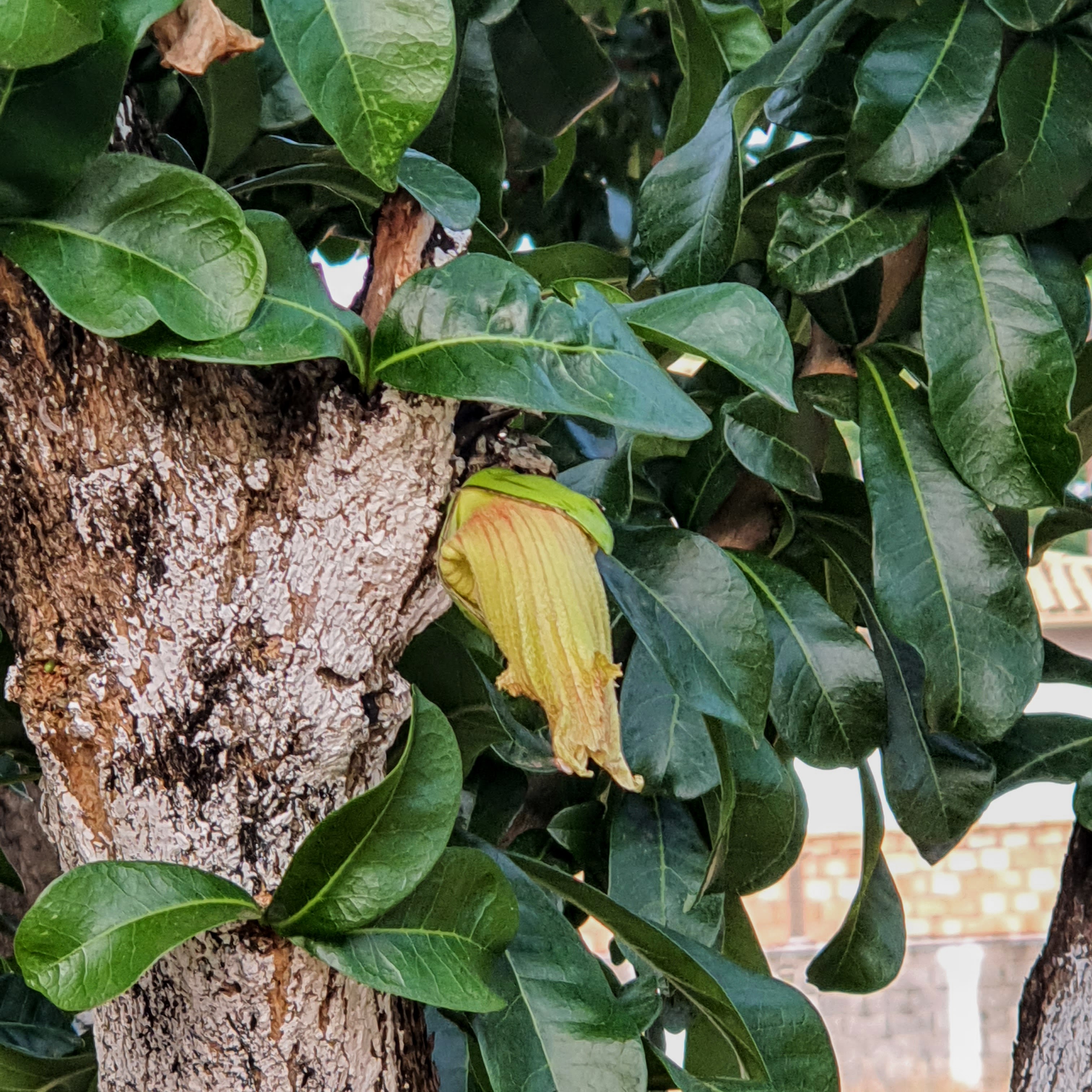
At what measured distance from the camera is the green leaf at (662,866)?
0.59m

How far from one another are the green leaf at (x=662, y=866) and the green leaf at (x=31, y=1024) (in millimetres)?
298

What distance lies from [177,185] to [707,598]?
0.88 feet

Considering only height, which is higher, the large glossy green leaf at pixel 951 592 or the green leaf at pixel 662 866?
the large glossy green leaf at pixel 951 592

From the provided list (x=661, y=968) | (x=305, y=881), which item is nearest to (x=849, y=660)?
(x=661, y=968)

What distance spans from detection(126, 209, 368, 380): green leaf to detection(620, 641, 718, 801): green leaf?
9.5 inches

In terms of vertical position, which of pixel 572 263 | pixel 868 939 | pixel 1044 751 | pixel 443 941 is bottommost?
pixel 868 939

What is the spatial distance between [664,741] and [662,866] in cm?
8

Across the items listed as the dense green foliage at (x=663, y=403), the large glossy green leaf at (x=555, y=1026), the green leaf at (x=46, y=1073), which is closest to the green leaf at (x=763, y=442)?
the dense green foliage at (x=663, y=403)

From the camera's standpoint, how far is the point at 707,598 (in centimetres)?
50

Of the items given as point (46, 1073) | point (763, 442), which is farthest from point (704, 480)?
point (46, 1073)

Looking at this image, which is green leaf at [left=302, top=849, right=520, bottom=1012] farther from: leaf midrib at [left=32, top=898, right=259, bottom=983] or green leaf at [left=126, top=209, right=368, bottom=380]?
green leaf at [left=126, top=209, right=368, bottom=380]

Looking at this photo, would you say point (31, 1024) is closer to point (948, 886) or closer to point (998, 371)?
point (998, 371)

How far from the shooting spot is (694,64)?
629 millimetres

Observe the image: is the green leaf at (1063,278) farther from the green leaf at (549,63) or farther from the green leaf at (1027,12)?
the green leaf at (549,63)
